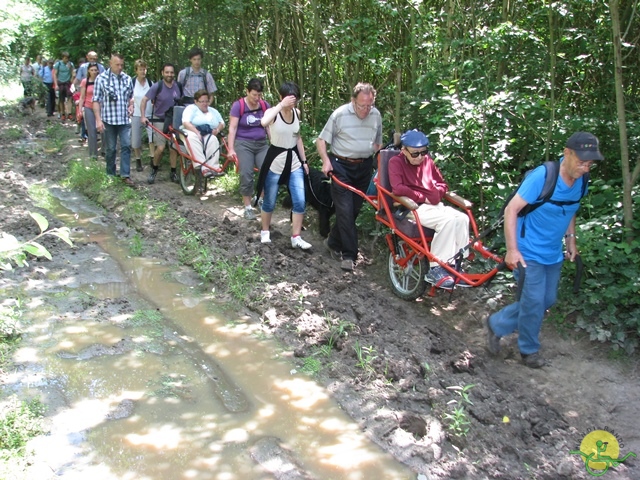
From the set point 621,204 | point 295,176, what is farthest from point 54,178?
point 621,204

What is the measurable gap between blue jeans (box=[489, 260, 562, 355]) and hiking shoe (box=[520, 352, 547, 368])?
0.10 ft

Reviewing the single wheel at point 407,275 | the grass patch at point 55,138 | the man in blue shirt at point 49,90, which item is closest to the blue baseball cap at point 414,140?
the single wheel at point 407,275

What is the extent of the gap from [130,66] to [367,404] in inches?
578

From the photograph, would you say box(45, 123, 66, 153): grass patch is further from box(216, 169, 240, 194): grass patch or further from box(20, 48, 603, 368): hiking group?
box(216, 169, 240, 194): grass patch

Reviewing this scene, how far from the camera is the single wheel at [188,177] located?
959 centimetres

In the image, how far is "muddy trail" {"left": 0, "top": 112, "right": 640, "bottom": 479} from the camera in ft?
12.6

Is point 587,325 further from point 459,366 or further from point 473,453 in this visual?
point 473,453

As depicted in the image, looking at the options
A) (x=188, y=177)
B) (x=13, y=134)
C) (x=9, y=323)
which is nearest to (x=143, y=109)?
(x=188, y=177)

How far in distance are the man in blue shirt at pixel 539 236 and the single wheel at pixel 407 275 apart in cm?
102

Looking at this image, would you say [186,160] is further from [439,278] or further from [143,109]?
[439,278]

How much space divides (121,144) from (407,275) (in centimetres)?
581

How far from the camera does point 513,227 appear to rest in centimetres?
441

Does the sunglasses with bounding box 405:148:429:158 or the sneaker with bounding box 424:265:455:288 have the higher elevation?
the sunglasses with bounding box 405:148:429:158

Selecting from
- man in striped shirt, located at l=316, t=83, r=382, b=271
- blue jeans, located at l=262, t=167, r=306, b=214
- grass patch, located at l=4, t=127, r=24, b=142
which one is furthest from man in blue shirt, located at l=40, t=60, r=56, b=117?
man in striped shirt, located at l=316, t=83, r=382, b=271
